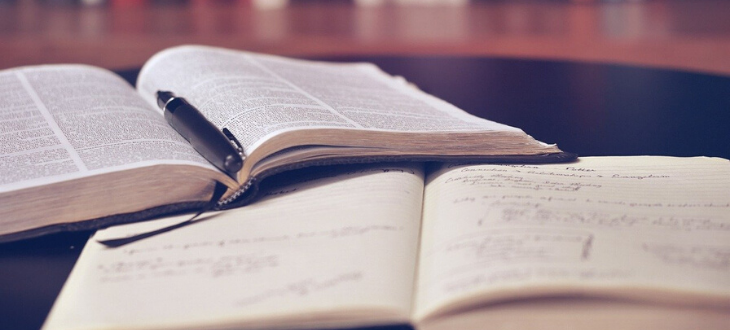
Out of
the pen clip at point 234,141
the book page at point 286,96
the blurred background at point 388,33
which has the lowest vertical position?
the blurred background at point 388,33

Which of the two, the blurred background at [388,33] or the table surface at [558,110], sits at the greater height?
the table surface at [558,110]

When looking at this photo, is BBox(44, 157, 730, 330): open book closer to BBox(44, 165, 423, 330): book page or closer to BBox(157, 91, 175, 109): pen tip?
BBox(44, 165, 423, 330): book page

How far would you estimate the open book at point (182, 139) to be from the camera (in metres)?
0.49

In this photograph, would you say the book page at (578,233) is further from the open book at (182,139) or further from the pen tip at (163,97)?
the pen tip at (163,97)

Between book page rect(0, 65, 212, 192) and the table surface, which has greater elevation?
the table surface

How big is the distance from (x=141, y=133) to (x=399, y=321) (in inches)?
11.6

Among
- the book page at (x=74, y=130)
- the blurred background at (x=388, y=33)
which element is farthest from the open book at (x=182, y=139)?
the blurred background at (x=388, y=33)

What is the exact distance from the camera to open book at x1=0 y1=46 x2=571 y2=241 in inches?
19.2

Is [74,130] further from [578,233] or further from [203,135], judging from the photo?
[578,233]

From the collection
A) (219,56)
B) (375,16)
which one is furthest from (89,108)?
(375,16)

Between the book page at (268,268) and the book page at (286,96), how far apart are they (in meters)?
0.07

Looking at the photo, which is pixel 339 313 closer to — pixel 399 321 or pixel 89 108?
pixel 399 321

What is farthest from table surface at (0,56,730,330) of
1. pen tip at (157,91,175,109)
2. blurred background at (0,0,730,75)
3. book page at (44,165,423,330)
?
blurred background at (0,0,730,75)

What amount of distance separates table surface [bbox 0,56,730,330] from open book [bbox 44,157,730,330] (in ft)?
0.09
